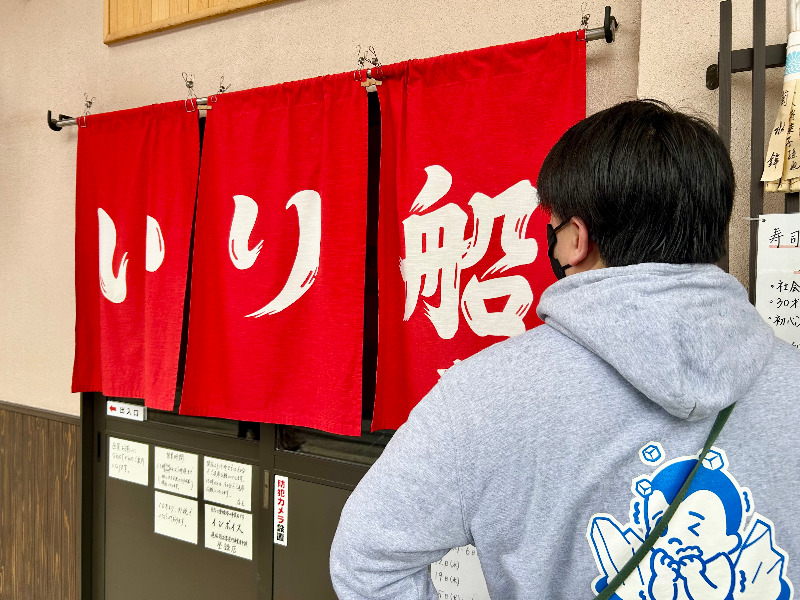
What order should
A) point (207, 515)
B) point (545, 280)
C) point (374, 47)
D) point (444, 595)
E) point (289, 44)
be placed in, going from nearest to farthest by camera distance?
point (545, 280), point (444, 595), point (374, 47), point (289, 44), point (207, 515)

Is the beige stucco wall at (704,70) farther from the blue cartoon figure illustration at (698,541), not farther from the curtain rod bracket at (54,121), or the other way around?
the curtain rod bracket at (54,121)

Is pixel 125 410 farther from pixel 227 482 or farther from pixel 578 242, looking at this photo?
pixel 578 242

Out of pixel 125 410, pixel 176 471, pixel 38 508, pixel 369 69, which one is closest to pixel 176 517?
pixel 176 471

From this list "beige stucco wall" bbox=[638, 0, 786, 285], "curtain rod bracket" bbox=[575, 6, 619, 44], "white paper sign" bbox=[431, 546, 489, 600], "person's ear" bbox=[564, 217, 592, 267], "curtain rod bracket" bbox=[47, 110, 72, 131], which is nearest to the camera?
"person's ear" bbox=[564, 217, 592, 267]

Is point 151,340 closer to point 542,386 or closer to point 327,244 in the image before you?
point 327,244

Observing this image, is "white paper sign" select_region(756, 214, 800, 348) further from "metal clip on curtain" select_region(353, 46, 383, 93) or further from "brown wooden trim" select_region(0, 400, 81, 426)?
"brown wooden trim" select_region(0, 400, 81, 426)

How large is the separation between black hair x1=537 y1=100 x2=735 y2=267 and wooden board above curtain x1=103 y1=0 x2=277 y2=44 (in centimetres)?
222

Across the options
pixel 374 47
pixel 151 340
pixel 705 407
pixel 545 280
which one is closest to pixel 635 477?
pixel 705 407

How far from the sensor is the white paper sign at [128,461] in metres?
3.10

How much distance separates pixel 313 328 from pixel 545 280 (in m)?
0.90

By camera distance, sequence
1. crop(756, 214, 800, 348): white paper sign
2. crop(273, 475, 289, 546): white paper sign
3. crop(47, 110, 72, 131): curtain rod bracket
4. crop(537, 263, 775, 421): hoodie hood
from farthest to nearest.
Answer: crop(47, 110, 72, 131): curtain rod bracket < crop(273, 475, 289, 546): white paper sign < crop(756, 214, 800, 348): white paper sign < crop(537, 263, 775, 421): hoodie hood

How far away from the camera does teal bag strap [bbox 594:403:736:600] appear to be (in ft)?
2.68

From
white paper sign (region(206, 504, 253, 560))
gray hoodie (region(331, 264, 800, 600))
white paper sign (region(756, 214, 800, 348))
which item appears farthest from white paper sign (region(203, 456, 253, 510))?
white paper sign (region(756, 214, 800, 348))

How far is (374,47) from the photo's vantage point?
240 cm
